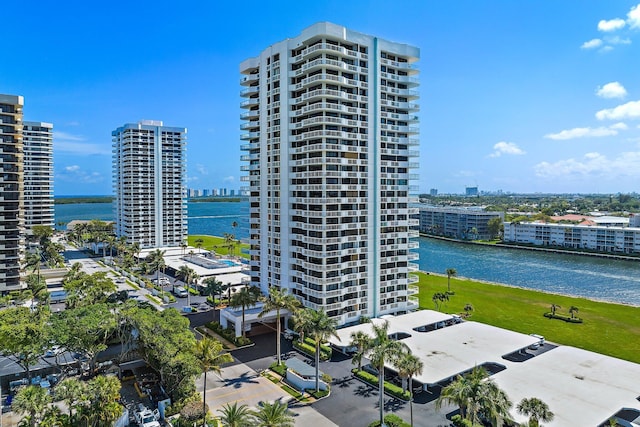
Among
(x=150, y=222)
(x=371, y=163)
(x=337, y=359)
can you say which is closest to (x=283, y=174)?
(x=371, y=163)

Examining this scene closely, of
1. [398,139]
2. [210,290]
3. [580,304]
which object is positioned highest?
[398,139]

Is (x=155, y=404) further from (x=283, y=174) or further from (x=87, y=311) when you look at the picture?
(x=283, y=174)

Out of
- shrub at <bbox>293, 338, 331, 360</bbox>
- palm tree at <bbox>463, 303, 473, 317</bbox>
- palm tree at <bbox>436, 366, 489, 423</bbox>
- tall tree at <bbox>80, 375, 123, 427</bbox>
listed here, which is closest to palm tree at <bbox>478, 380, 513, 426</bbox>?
palm tree at <bbox>436, 366, 489, 423</bbox>

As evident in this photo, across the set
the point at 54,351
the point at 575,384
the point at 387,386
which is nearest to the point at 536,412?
the point at 575,384

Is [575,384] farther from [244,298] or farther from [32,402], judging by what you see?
[32,402]

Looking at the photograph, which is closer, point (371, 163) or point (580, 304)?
point (371, 163)

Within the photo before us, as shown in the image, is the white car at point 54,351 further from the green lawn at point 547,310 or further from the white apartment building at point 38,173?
the white apartment building at point 38,173
